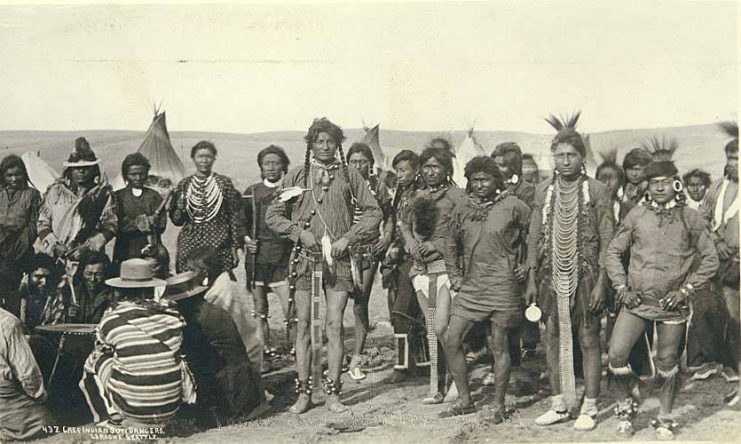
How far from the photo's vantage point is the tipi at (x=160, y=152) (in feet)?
23.9

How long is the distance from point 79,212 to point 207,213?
101 centimetres

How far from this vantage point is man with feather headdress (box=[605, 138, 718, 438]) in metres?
6.98

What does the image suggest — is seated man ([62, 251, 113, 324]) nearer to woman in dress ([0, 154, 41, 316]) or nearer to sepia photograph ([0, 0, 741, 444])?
sepia photograph ([0, 0, 741, 444])

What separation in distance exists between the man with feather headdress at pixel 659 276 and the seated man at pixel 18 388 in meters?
4.34

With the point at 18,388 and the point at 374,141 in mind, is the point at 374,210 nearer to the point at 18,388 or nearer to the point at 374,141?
the point at 374,141

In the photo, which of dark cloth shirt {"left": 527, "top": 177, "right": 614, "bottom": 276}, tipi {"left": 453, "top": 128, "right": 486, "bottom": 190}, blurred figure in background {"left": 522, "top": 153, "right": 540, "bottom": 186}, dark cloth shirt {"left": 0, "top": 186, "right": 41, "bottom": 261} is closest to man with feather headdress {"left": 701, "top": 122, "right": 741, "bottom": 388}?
dark cloth shirt {"left": 527, "top": 177, "right": 614, "bottom": 276}

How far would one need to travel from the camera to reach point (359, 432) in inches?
285

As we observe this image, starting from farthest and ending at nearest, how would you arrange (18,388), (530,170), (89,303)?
(530,170), (89,303), (18,388)

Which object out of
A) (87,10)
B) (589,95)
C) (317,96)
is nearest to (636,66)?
(589,95)

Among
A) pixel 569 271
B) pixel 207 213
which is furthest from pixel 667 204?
pixel 207 213

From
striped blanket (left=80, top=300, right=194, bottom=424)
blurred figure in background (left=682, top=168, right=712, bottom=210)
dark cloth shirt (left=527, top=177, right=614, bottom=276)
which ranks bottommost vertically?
striped blanket (left=80, top=300, right=194, bottom=424)

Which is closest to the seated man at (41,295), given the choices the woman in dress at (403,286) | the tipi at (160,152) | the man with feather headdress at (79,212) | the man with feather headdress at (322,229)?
the man with feather headdress at (79,212)

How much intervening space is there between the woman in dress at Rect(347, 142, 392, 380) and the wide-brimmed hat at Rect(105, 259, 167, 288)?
152cm

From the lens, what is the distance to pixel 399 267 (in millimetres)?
7395
